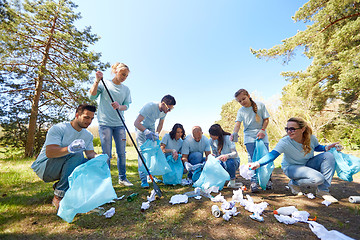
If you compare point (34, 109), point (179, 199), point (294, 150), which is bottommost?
point (179, 199)

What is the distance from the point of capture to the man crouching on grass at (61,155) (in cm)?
166

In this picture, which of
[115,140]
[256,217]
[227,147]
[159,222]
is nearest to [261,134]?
[227,147]

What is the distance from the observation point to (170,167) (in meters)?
2.64

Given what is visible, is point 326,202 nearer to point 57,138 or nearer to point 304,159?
point 304,159

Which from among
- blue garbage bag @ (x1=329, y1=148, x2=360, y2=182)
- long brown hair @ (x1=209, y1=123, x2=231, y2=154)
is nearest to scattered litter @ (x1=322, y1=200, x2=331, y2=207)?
blue garbage bag @ (x1=329, y1=148, x2=360, y2=182)

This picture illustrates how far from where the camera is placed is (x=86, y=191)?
1407 millimetres

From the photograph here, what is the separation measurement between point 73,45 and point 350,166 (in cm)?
795

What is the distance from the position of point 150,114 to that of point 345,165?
276 cm

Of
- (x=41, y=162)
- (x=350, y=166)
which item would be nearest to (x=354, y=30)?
(x=350, y=166)

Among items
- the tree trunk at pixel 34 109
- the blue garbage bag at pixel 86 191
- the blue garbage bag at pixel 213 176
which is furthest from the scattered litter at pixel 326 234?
the tree trunk at pixel 34 109

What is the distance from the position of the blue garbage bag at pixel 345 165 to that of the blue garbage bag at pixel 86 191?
9.06ft

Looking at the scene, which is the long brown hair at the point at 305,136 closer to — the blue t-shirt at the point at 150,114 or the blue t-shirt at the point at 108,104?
the blue t-shirt at the point at 150,114

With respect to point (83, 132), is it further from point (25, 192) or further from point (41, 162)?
point (25, 192)

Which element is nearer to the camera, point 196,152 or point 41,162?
point 41,162
